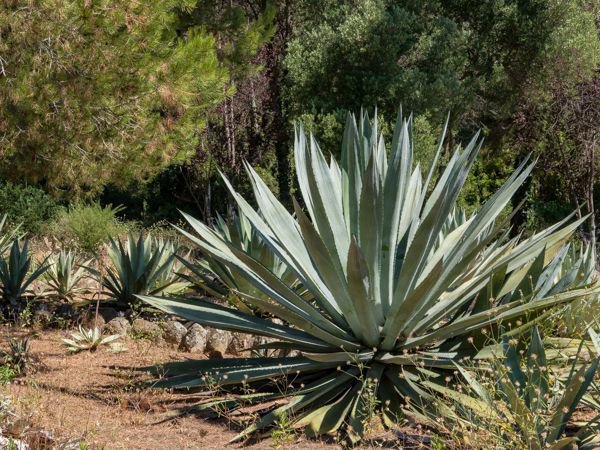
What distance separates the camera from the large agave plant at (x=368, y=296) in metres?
4.01

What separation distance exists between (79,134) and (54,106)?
0.37 metres

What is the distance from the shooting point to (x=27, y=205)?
16.5m

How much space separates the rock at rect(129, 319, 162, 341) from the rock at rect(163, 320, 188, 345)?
0.20ft

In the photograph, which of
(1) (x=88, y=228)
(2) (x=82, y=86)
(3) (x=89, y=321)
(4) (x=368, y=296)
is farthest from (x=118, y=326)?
(1) (x=88, y=228)

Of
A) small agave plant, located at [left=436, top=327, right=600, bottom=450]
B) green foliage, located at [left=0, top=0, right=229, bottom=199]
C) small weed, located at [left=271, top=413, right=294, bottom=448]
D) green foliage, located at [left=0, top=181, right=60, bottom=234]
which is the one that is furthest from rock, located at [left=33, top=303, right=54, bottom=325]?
green foliage, located at [left=0, top=181, right=60, bottom=234]

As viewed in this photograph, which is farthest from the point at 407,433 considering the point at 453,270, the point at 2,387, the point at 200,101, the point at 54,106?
the point at 200,101

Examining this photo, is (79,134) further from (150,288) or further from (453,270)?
(453,270)

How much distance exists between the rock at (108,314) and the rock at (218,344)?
1.63m

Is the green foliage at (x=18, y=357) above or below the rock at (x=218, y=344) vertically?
below

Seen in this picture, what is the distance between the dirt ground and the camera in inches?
152

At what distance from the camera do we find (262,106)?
1869 centimetres

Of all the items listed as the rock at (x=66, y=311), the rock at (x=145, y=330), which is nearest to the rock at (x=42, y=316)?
the rock at (x=66, y=311)

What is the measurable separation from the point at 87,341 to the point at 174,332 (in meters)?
0.67

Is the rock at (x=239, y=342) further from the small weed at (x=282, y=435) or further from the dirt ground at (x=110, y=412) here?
the small weed at (x=282, y=435)
